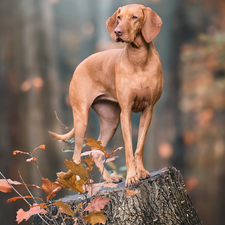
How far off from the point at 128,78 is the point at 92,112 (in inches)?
86.2

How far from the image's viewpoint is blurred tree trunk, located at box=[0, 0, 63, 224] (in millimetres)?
4348

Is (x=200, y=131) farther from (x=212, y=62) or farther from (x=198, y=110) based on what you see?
(x=212, y=62)

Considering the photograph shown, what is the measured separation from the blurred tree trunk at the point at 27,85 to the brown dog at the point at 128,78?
1.82 meters

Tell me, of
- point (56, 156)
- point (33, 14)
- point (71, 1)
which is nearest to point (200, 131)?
point (56, 156)

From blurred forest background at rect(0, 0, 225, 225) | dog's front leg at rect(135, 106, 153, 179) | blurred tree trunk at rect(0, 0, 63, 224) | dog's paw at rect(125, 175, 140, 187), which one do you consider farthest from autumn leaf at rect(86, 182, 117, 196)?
blurred tree trunk at rect(0, 0, 63, 224)

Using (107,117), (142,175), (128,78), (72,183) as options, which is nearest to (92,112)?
(107,117)

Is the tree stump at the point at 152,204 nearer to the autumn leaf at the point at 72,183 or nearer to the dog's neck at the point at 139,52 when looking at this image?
the autumn leaf at the point at 72,183

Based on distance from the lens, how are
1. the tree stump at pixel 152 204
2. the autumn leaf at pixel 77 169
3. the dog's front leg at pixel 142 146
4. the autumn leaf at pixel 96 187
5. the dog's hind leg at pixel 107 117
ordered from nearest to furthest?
the autumn leaf at pixel 77 169 < the autumn leaf at pixel 96 187 < the tree stump at pixel 152 204 < the dog's front leg at pixel 142 146 < the dog's hind leg at pixel 107 117

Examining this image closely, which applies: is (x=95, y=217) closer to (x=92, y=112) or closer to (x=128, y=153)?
(x=128, y=153)

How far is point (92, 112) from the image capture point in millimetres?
4312

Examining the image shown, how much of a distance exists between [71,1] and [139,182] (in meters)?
3.21

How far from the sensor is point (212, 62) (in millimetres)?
4297

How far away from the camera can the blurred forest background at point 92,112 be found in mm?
4258

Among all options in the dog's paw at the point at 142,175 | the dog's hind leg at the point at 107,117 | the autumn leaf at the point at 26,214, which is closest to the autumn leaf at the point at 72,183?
the autumn leaf at the point at 26,214
